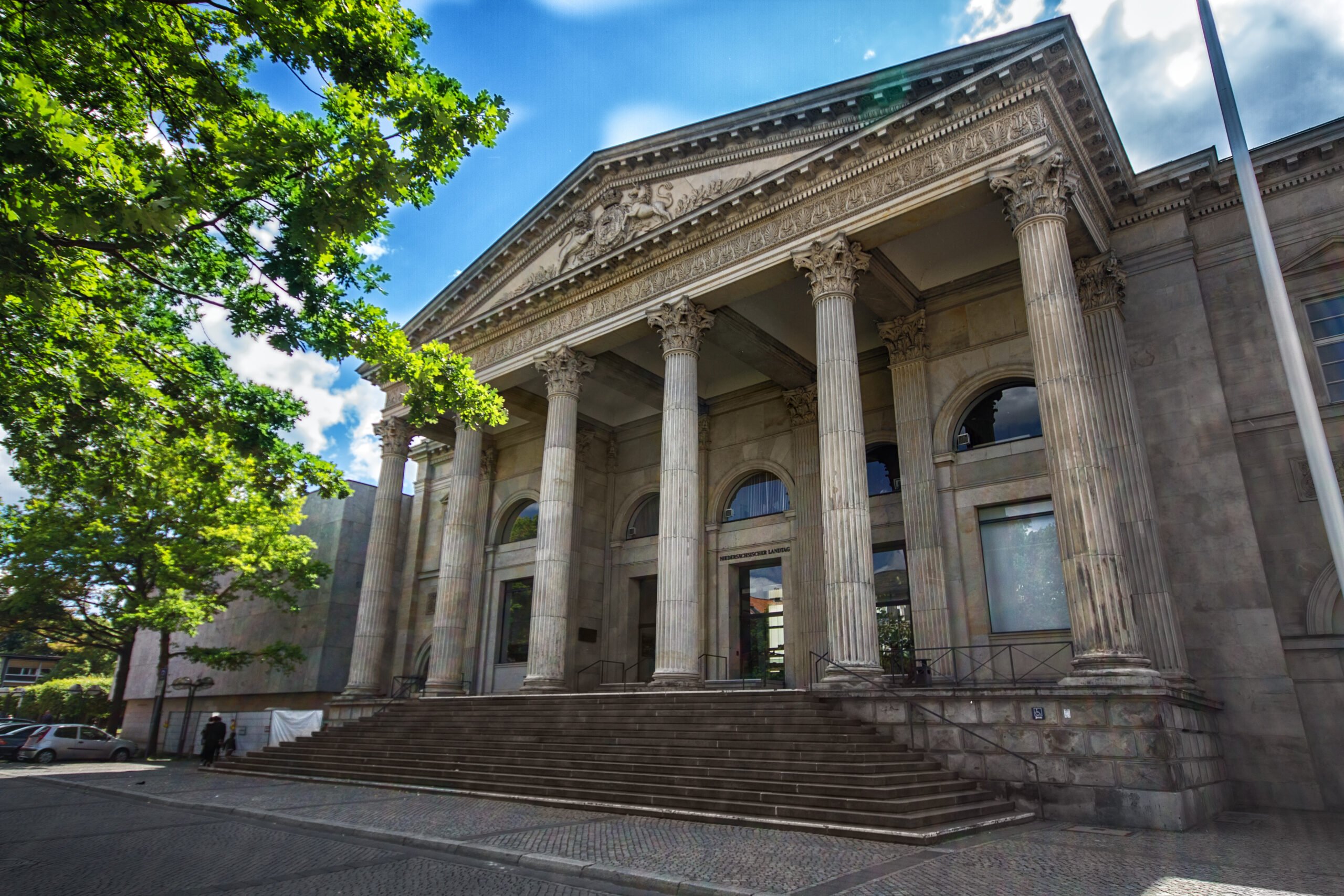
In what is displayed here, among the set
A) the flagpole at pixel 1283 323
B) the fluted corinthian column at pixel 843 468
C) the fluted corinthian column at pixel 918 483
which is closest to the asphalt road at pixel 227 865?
the flagpole at pixel 1283 323

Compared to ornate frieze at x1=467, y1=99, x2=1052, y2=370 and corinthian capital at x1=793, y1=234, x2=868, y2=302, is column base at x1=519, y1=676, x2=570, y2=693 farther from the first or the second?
corinthian capital at x1=793, y1=234, x2=868, y2=302

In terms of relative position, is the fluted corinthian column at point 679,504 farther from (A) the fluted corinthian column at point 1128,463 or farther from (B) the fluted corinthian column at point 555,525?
(A) the fluted corinthian column at point 1128,463

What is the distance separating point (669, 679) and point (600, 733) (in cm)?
245

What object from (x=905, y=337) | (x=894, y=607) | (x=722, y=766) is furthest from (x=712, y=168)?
(x=722, y=766)

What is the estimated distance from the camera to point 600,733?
16312 mm

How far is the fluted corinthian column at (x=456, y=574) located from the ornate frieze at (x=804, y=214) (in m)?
3.62

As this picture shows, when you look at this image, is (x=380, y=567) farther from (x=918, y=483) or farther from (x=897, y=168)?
(x=897, y=168)

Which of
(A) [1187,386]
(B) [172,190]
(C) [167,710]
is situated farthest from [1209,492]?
(C) [167,710]

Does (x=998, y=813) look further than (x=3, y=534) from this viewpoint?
No

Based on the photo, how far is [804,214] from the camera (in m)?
19.6

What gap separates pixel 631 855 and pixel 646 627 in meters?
19.8

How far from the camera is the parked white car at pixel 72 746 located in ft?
90.8

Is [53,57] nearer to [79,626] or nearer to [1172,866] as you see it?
[1172,866]

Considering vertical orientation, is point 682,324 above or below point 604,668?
above
